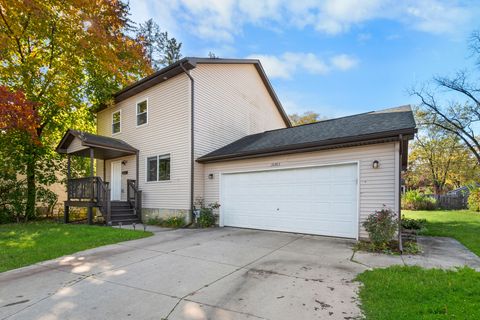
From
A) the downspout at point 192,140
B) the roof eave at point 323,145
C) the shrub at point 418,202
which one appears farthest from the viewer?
the shrub at point 418,202

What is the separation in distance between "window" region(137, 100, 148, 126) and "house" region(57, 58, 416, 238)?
47 millimetres

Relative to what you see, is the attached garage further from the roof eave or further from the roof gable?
the roof gable

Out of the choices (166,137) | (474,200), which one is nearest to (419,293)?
(166,137)

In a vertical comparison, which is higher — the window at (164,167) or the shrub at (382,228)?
the window at (164,167)

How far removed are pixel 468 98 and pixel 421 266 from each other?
21473mm

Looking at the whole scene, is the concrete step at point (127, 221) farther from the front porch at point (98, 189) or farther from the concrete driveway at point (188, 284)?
the concrete driveway at point (188, 284)

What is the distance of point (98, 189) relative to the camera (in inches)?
437

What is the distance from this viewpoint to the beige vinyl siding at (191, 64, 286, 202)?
37.0 feet

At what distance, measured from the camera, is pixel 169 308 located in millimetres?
3498

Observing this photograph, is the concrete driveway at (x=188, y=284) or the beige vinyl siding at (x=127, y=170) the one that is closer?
the concrete driveway at (x=188, y=284)

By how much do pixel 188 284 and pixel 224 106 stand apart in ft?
30.9

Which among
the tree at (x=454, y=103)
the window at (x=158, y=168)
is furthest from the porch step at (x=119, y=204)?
the tree at (x=454, y=103)

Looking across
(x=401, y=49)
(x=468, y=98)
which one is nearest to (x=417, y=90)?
(x=468, y=98)

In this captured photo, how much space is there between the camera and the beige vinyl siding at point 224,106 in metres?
11.3
